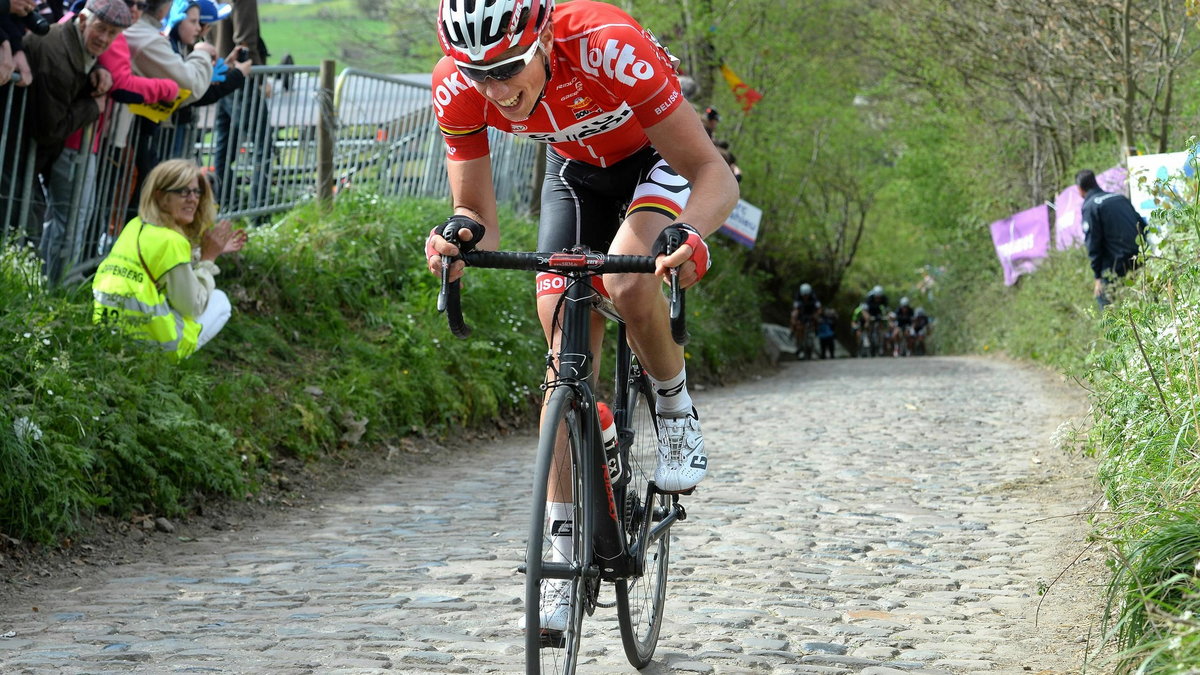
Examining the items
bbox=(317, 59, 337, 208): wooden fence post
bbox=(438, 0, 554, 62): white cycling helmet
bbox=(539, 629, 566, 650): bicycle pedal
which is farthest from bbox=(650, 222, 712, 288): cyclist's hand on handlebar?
bbox=(317, 59, 337, 208): wooden fence post

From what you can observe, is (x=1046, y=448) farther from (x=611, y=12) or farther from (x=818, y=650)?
(x=611, y=12)

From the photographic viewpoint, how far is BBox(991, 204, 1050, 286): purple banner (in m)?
23.7

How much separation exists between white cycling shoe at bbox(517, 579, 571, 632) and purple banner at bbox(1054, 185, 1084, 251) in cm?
1670

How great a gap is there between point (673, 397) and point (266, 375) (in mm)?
5195

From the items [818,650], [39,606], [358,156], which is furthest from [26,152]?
[818,650]

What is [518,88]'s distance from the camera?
3.81 m

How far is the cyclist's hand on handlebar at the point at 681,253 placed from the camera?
3582 millimetres

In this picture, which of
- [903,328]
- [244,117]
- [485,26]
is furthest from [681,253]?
[903,328]

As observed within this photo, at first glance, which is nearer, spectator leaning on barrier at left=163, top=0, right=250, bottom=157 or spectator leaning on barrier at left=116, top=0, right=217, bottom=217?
spectator leaning on barrier at left=116, top=0, right=217, bottom=217

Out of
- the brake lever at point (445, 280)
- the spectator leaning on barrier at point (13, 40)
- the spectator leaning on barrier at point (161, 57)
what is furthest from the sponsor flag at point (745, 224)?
the brake lever at point (445, 280)

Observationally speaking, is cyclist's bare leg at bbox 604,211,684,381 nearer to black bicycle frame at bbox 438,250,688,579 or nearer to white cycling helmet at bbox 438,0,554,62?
black bicycle frame at bbox 438,250,688,579

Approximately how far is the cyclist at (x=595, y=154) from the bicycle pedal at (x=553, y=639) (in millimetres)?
23

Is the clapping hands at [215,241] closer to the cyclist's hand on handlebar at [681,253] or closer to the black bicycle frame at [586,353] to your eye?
the black bicycle frame at [586,353]

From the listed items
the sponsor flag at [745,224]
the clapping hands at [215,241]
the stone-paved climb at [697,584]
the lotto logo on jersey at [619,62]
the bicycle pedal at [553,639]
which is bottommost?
the stone-paved climb at [697,584]
